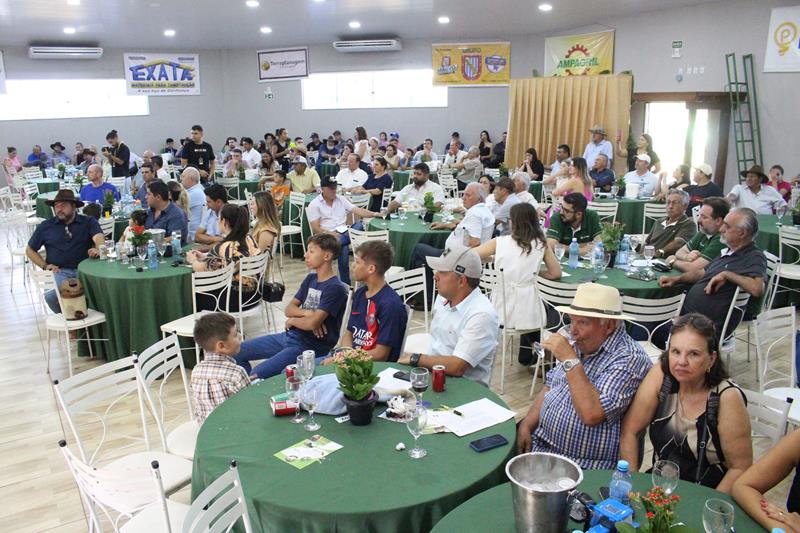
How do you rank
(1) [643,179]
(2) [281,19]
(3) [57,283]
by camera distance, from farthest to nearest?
(2) [281,19], (1) [643,179], (3) [57,283]

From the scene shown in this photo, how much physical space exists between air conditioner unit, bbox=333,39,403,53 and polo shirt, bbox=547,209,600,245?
11087 millimetres

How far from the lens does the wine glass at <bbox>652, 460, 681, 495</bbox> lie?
6.24 feet

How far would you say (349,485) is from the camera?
2.24m

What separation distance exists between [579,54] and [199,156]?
8.12 m

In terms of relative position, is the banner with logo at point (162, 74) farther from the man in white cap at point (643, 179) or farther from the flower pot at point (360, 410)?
the flower pot at point (360, 410)

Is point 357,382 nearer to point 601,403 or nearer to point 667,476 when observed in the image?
point 601,403

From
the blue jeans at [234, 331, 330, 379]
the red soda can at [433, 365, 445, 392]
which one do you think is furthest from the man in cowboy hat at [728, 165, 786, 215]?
the red soda can at [433, 365, 445, 392]

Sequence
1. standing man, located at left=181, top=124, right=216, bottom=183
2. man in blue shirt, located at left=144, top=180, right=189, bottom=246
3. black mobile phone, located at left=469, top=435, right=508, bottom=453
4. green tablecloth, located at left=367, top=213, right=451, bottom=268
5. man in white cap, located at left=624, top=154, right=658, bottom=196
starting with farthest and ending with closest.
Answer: standing man, located at left=181, top=124, right=216, bottom=183
man in white cap, located at left=624, top=154, right=658, bottom=196
green tablecloth, located at left=367, top=213, right=451, bottom=268
man in blue shirt, located at left=144, top=180, right=189, bottom=246
black mobile phone, located at left=469, top=435, right=508, bottom=453

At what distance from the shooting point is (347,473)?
232 cm

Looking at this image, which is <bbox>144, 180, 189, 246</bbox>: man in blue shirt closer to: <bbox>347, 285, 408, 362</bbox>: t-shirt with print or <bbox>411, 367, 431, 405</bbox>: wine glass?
<bbox>347, 285, 408, 362</bbox>: t-shirt with print

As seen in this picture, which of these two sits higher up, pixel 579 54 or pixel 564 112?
pixel 579 54

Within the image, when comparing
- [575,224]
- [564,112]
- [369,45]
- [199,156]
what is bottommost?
[575,224]

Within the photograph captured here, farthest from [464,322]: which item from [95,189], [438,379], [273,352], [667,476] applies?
[95,189]

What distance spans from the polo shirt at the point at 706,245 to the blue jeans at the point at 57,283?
5.46 metres
